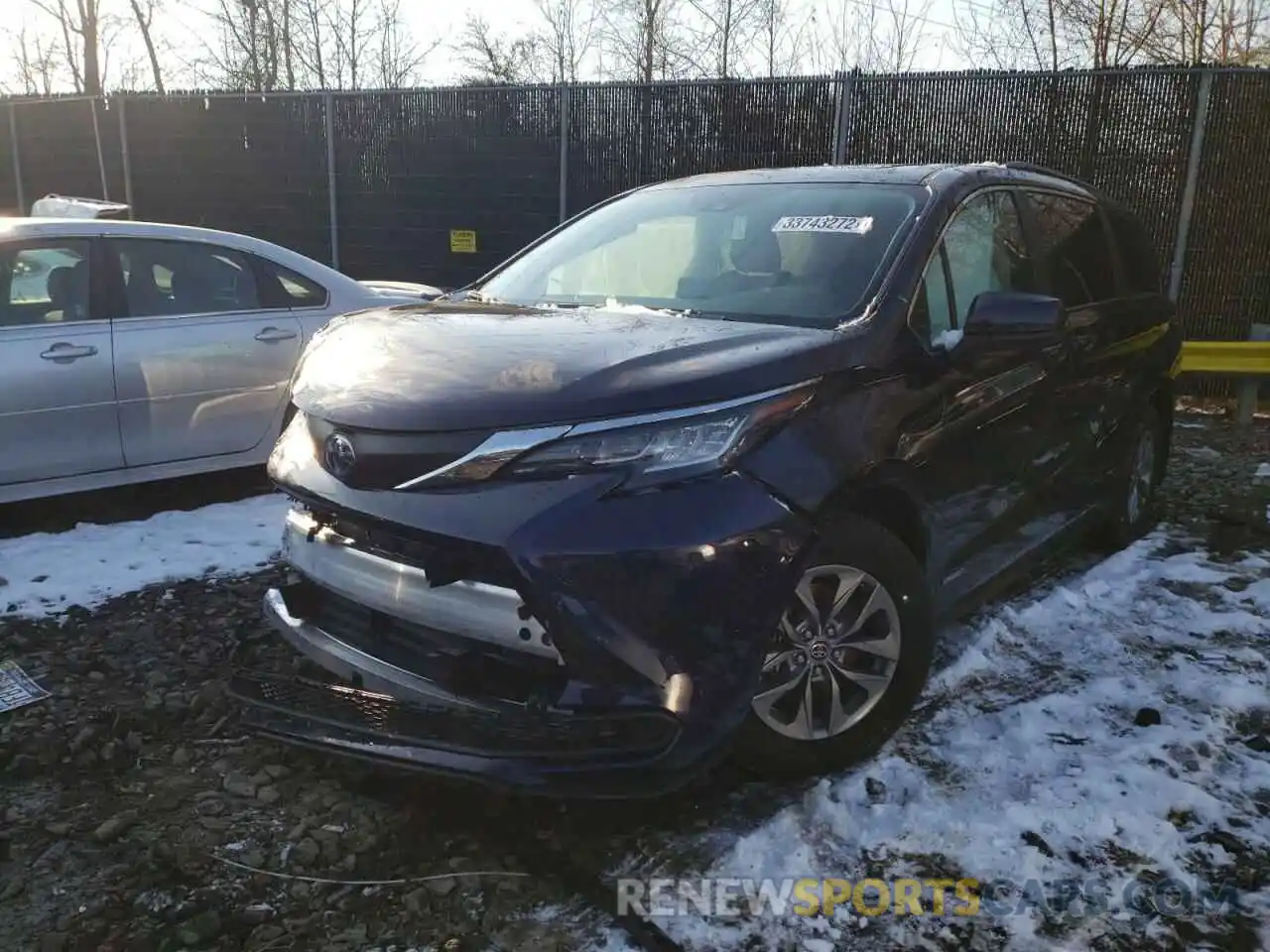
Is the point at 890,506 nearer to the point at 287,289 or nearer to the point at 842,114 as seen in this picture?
the point at 287,289

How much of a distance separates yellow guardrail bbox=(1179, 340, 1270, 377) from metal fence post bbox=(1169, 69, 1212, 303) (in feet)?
3.63

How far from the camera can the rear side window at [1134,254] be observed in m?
4.76

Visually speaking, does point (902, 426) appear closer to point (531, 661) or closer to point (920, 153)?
point (531, 661)

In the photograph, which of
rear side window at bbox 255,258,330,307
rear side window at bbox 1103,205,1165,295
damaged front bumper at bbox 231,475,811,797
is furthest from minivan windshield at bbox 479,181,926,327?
rear side window at bbox 255,258,330,307

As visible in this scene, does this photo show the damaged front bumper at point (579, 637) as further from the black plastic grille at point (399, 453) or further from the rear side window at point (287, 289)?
the rear side window at point (287, 289)

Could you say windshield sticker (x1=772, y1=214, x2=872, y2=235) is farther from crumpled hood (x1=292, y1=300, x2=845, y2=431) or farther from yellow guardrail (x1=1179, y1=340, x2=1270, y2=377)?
yellow guardrail (x1=1179, y1=340, x2=1270, y2=377)

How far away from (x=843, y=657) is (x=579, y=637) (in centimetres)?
92

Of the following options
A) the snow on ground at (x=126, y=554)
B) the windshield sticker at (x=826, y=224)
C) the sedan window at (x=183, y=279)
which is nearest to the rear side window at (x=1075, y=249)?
the windshield sticker at (x=826, y=224)

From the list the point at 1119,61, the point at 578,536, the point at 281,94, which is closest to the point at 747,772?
the point at 578,536

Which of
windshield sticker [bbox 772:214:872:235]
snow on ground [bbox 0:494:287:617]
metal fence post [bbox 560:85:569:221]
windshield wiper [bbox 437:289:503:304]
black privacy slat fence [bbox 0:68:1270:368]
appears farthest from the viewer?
metal fence post [bbox 560:85:569:221]

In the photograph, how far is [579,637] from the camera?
222 cm

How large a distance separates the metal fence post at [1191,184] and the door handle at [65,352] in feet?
28.3

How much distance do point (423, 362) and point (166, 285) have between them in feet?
10.9

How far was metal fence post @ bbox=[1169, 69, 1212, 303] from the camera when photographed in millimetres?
8703
